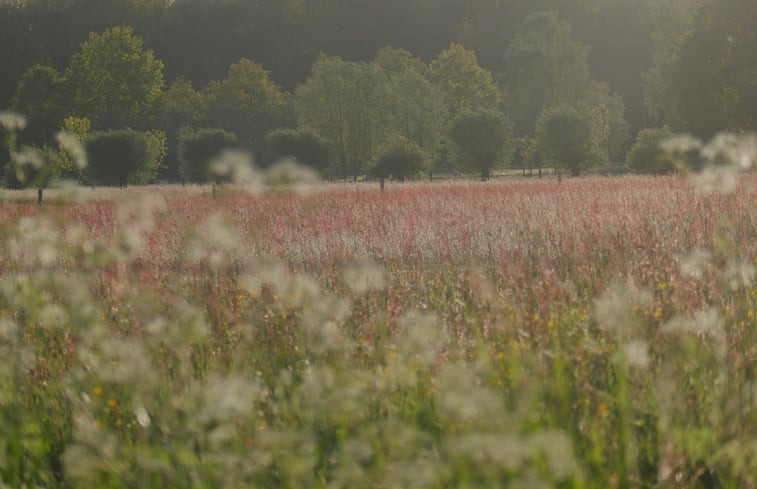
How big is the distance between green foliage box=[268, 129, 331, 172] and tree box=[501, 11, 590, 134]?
23755 millimetres

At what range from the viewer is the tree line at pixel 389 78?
35219mm

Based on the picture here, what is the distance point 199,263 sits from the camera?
8.01 m

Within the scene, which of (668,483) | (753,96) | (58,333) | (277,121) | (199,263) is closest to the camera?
(668,483)

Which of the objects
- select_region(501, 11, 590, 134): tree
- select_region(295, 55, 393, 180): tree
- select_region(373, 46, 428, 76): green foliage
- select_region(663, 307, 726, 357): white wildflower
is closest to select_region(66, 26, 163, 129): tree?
select_region(295, 55, 393, 180): tree

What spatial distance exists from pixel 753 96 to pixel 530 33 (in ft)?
91.5

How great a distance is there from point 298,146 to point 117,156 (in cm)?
855

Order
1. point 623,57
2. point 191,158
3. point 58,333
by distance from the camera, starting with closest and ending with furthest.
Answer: point 58,333
point 191,158
point 623,57

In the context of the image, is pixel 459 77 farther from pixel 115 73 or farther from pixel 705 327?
pixel 705 327

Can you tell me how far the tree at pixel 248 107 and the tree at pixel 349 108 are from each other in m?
10.6

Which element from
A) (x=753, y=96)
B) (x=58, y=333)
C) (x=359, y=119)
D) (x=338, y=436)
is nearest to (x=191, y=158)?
(x=359, y=119)

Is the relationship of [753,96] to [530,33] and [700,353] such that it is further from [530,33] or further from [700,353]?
[700,353]

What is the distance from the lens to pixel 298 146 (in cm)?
3606

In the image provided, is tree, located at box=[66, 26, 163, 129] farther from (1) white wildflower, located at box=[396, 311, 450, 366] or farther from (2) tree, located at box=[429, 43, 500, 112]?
(1) white wildflower, located at box=[396, 311, 450, 366]

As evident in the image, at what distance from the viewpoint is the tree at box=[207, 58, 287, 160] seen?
54938 mm
